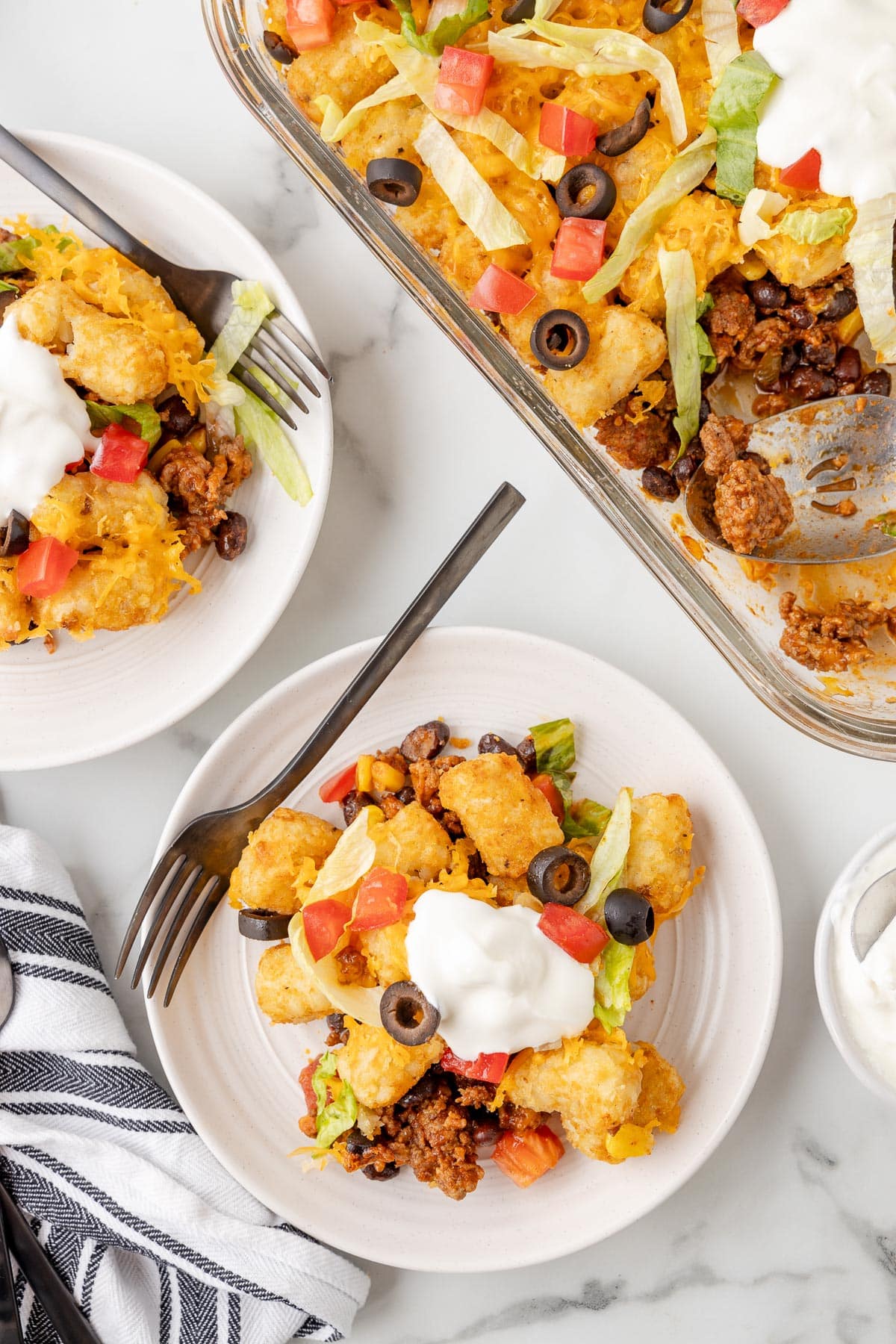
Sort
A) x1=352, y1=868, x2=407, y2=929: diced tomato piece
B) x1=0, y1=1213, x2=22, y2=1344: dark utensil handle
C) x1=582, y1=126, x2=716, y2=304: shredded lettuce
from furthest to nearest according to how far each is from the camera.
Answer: x1=0, y1=1213, x2=22, y2=1344: dark utensil handle, x1=352, y1=868, x2=407, y2=929: diced tomato piece, x1=582, y1=126, x2=716, y2=304: shredded lettuce

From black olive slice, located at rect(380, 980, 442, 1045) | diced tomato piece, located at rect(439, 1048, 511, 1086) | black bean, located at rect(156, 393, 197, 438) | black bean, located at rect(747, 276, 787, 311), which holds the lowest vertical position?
diced tomato piece, located at rect(439, 1048, 511, 1086)

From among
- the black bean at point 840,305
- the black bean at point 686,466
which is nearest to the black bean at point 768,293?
the black bean at point 840,305

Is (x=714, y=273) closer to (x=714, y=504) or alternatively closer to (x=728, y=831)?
(x=714, y=504)

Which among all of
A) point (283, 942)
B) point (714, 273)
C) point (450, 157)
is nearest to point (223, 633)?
point (283, 942)

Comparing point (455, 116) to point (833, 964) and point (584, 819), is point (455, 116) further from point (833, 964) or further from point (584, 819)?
point (833, 964)

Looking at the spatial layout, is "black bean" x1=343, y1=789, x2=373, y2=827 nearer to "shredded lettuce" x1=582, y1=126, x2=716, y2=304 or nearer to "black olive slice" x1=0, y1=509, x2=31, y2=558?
"black olive slice" x1=0, y1=509, x2=31, y2=558

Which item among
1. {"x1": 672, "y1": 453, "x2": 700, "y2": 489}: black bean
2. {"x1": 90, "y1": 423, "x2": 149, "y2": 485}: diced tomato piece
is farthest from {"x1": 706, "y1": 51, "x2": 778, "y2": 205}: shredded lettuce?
{"x1": 90, "y1": 423, "x2": 149, "y2": 485}: diced tomato piece

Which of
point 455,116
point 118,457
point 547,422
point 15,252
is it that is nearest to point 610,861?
point 547,422
